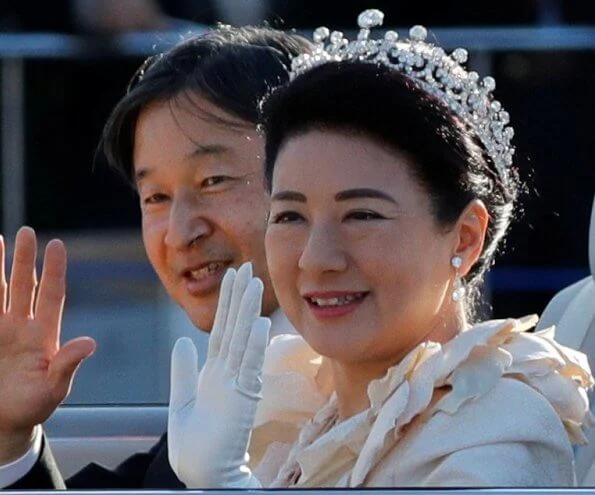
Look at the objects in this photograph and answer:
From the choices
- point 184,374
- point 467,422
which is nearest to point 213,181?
point 184,374

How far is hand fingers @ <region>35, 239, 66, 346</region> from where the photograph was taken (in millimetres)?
2219

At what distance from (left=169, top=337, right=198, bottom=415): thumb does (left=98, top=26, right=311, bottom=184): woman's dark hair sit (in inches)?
26.3

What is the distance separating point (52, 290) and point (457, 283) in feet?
1.68

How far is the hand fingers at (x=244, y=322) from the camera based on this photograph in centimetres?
190

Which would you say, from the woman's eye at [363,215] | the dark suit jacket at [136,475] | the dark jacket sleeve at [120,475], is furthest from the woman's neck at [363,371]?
the dark jacket sleeve at [120,475]

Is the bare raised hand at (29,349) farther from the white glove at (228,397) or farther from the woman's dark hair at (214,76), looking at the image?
the woman's dark hair at (214,76)

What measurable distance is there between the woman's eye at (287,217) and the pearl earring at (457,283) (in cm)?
19

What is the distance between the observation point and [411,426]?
1.98 metres

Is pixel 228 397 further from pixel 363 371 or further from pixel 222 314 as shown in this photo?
pixel 363 371

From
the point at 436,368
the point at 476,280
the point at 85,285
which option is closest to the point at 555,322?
the point at 476,280

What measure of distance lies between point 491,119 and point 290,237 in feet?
1.04

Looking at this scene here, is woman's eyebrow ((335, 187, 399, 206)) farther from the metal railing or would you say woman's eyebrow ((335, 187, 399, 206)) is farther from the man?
the metal railing

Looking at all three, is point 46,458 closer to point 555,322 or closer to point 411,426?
point 411,426

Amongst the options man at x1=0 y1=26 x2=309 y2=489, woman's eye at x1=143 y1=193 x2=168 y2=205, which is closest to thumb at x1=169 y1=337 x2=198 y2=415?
man at x1=0 y1=26 x2=309 y2=489
